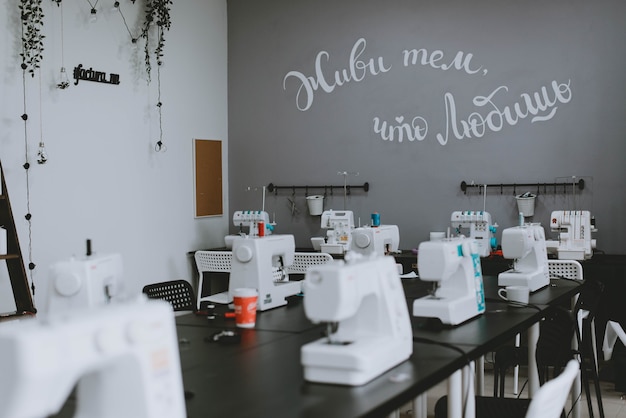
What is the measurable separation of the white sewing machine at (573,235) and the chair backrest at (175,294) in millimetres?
2631

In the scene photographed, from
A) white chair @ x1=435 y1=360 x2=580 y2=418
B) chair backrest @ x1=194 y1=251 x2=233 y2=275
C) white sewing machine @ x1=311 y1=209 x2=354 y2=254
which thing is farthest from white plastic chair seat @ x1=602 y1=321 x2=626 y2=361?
chair backrest @ x1=194 y1=251 x2=233 y2=275

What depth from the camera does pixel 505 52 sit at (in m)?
5.89

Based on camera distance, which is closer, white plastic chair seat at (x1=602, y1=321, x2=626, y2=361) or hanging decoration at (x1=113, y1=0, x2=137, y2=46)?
white plastic chair seat at (x1=602, y1=321, x2=626, y2=361)

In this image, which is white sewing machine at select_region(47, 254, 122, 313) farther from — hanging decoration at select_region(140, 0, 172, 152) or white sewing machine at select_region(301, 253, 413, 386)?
hanging decoration at select_region(140, 0, 172, 152)

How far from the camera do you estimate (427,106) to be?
20.2 feet

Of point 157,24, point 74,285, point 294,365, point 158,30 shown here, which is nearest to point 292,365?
point 294,365

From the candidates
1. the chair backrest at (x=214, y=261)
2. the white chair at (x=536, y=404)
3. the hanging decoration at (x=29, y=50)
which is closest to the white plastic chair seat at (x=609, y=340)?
the white chair at (x=536, y=404)

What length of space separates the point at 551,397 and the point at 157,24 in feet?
16.2

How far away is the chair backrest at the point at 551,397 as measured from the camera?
1838 mm

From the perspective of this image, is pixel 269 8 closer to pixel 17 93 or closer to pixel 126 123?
pixel 126 123

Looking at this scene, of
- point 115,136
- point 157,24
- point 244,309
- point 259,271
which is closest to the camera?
point 244,309

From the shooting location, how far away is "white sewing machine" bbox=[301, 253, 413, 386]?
6.75 feet

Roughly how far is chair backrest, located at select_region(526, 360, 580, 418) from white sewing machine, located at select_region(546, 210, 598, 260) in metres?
3.26

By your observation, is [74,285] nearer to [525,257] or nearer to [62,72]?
[525,257]
